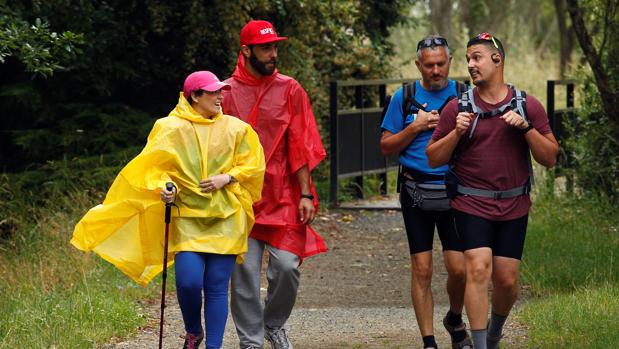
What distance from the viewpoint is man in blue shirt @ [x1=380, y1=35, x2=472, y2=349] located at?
23.7ft

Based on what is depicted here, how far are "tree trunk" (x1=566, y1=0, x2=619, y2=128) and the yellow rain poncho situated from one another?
14.6 feet

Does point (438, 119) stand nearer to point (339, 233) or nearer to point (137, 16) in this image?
point (339, 233)

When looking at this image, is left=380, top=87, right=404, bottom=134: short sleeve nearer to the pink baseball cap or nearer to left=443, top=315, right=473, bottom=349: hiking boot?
the pink baseball cap

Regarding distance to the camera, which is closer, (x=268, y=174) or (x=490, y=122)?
(x=490, y=122)

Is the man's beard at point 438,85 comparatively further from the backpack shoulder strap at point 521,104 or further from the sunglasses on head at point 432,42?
the backpack shoulder strap at point 521,104

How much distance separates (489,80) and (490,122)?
222 mm

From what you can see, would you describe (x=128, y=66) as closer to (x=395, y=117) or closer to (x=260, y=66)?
(x=260, y=66)

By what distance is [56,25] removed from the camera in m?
14.2

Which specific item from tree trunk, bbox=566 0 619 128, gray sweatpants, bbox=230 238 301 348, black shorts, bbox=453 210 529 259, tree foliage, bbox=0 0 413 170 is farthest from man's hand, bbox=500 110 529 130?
tree foliage, bbox=0 0 413 170

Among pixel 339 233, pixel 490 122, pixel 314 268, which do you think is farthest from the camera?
pixel 339 233

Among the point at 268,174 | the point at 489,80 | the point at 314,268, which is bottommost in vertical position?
the point at 314,268

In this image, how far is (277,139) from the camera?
7484 mm

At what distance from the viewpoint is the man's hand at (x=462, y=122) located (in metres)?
6.51

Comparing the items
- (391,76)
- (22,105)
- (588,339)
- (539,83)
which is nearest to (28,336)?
(588,339)
